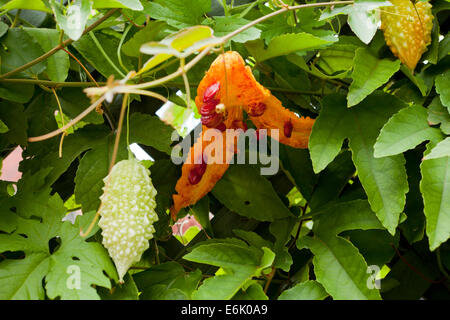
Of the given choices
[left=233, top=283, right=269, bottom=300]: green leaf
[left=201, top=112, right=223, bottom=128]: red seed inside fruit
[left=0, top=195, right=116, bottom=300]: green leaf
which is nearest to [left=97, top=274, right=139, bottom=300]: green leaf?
[left=0, top=195, right=116, bottom=300]: green leaf

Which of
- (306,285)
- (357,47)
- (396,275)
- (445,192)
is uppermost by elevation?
(357,47)

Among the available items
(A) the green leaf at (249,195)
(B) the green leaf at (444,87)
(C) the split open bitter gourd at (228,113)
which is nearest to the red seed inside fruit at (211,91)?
(C) the split open bitter gourd at (228,113)

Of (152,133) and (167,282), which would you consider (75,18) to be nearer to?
(152,133)

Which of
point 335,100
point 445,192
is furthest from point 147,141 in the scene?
point 445,192

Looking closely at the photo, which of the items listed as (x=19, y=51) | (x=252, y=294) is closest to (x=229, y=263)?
(x=252, y=294)

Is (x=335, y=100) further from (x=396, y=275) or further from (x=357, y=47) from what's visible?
(x=396, y=275)

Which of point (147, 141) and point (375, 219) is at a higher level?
point (147, 141)

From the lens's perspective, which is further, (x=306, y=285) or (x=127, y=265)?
(x=306, y=285)

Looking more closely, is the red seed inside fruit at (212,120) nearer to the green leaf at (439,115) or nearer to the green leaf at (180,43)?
the green leaf at (180,43)
